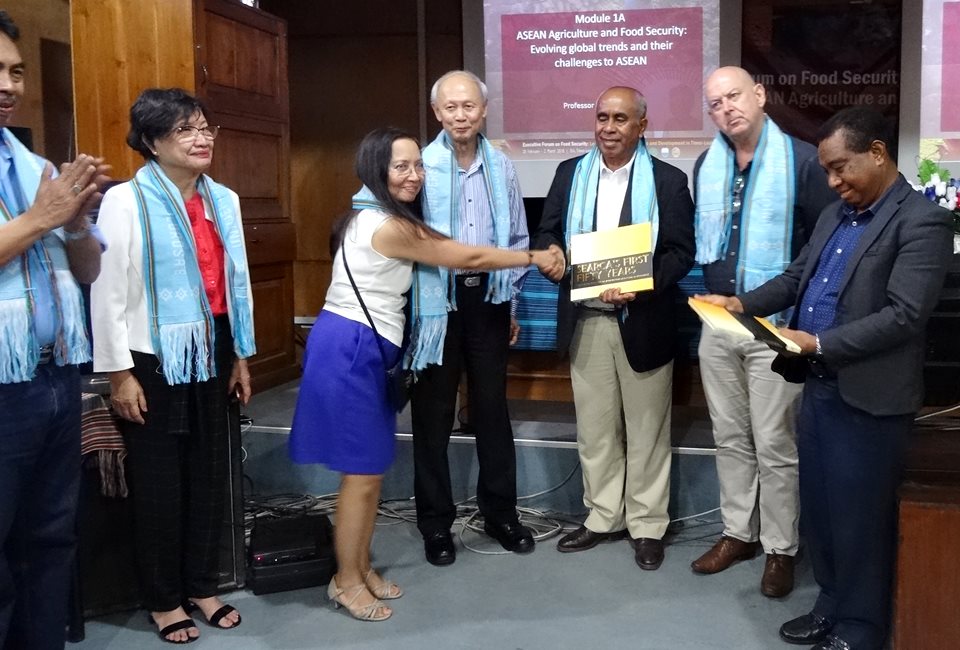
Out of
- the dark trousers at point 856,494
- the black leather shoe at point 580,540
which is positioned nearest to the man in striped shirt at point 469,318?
the black leather shoe at point 580,540

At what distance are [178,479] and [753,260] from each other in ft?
5.84

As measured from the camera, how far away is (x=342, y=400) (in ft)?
8.27

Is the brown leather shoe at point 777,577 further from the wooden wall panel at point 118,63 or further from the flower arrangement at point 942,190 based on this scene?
the wooden wall panel at point 118,63

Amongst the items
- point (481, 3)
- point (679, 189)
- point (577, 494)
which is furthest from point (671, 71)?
point (577, 494)

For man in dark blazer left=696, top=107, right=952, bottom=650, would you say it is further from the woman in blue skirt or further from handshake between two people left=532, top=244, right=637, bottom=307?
the woman in blue skirt

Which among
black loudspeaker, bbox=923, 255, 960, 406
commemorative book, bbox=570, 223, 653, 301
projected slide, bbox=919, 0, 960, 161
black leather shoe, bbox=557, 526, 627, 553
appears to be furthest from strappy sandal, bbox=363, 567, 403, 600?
projected slide, bbox=919, 0, 960, 161

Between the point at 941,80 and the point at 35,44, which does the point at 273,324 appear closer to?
the point at 35,44

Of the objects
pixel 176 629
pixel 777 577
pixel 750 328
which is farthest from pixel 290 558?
pixel 750 328

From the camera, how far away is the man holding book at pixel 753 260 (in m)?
2.74

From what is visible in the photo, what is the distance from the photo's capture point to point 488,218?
3.01 m

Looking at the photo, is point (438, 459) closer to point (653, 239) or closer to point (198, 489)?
point (198, 489)

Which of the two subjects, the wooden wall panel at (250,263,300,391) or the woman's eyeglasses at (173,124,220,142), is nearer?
the woman's eyeglasses at (173,124,220,142)

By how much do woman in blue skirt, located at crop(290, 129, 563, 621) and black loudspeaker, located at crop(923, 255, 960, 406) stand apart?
68.6 inches

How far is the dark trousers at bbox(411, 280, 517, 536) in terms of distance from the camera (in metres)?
2.97
